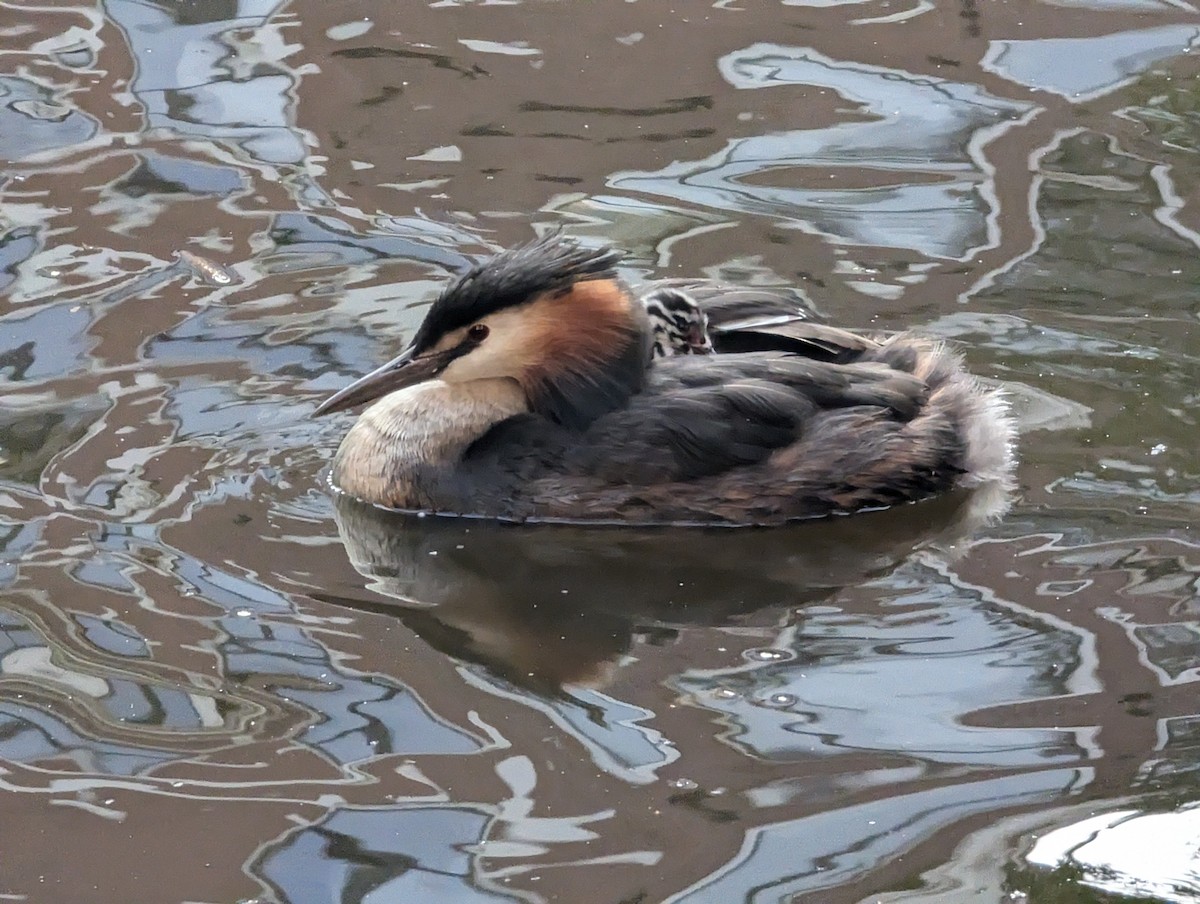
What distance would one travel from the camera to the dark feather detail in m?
6.04

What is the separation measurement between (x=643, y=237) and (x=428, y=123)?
1.56 meters

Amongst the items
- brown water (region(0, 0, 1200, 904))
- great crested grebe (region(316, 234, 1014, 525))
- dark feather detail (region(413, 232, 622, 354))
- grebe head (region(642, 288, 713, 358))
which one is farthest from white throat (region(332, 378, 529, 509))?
grebe head (region(642, 288, 713, 358))

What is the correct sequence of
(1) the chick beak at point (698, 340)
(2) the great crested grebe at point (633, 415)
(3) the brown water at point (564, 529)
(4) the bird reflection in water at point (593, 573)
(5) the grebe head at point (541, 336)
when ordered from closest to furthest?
(3) the brown water at point (564, 529) < (4) the bird reflection in water at point (593, 573) < (2) the great crested grebe at point (633, 415) < (5) the grebe head at point (541, 336) < (1) the chick beak at point (698, 340)

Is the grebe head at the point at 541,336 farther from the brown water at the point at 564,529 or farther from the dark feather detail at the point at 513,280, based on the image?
the brown water at the point at 564,529

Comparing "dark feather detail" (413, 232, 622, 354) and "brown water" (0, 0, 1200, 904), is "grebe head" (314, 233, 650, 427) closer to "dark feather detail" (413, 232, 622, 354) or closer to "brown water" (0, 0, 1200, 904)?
"dark feather detail" (413, 232, 622, 354)

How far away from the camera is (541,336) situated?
6117mm

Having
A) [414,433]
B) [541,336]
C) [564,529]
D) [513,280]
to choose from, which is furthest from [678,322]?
[414,433]

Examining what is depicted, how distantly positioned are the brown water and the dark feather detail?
71cm

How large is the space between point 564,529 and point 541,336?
63 cm

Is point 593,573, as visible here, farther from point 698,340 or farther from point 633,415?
point 698,340

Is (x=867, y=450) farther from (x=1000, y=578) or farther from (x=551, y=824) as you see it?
(x=551, y=824)

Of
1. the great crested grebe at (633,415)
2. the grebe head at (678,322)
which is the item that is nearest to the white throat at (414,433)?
the great crested grebe at (633,415)

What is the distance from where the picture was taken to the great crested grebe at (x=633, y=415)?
591 centimetres

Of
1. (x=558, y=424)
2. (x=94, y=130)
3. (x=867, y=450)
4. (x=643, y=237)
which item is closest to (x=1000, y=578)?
(x=867, y=450)
